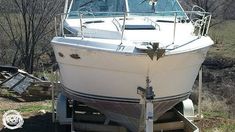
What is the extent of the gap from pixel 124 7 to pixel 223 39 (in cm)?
2610

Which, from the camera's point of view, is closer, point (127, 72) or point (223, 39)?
point (127, 72)

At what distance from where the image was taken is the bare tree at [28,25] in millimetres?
24266

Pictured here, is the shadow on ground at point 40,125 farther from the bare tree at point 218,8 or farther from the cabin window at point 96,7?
the bare tree at point 218,8

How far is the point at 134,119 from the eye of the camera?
7094 millimetres

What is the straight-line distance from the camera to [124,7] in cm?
818

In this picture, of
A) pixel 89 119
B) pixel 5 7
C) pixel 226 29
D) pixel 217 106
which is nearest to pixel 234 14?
pixel 226 29

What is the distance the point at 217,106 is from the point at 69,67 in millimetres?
5596

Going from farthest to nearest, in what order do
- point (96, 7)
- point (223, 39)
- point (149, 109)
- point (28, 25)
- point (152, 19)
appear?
point (223, 39) < point (28, 25) < point (96, 7) < point (152, 19) < point (149, 109)

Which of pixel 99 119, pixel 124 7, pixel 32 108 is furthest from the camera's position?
pixel 32 108

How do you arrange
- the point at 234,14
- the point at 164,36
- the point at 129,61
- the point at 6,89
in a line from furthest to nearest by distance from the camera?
the point at 234,14 → the point at 6,89 → the point at 164,36 → the point at 129,61

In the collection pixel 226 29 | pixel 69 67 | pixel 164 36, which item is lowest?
pixel 226 29

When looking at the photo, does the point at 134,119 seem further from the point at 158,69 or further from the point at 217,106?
the point at 217,106

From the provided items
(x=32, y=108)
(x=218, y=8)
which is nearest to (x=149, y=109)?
(x=32, y=108)

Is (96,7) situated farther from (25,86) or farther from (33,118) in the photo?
(25,86)
